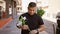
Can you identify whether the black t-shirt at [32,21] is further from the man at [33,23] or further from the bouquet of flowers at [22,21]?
the bouquet of flowers at [22,21]

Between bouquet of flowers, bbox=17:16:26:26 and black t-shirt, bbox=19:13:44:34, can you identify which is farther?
black t-shirt, bbox=19:13:44:34

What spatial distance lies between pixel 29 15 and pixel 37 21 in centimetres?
20

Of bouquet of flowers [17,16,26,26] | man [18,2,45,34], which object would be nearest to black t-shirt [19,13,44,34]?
man [18,2,45,34]

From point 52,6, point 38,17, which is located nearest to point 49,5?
point 52,6

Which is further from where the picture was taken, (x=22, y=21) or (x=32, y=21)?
(x=32, y=21)

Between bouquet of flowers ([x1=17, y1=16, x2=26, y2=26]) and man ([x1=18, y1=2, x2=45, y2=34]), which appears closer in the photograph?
bouquet of flowers ([x1=17, y1=16, x2=26, y2=26])

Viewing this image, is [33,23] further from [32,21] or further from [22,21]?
[22,21]

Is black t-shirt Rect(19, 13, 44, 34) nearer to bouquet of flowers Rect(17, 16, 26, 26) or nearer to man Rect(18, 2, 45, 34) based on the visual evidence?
man Rect(18, 2, 45, 34)

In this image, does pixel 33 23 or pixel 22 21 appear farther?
pixel 33 23

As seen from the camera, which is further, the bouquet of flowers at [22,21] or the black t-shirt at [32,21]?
the black t-shirt at [32,21]

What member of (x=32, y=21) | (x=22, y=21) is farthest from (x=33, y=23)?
(x=22, y=21)

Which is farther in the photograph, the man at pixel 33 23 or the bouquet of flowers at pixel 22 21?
the man at pixel 33 23

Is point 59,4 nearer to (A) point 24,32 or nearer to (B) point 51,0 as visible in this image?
(B) point 51,0

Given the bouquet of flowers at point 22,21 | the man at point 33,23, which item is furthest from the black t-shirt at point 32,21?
the bouquet of flowers at point 22,21
